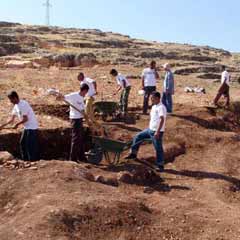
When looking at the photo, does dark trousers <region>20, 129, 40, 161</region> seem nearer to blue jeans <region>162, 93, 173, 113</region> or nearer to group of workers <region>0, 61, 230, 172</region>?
group of workers <region>0, 61, 230, 172</region>

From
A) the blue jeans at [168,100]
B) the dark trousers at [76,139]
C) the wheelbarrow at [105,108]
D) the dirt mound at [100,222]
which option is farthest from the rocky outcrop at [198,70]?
the dirt mound at [100,222]

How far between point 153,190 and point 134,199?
1542 millimetres

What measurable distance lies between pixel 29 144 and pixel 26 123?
0.43 m

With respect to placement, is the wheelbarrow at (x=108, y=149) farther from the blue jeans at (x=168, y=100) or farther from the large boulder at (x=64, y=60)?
the large boulder at (x=64, y=60)

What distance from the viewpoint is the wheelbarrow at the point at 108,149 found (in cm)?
1172

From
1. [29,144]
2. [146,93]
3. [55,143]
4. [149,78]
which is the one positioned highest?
[149,78]

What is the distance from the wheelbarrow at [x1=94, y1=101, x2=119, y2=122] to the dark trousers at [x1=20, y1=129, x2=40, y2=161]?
4003 millimetres

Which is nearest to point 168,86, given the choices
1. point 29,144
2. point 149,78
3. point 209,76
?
point 149,78

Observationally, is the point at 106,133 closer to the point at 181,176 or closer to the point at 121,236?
the point at 181,176

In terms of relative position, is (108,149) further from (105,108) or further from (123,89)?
(123,89)

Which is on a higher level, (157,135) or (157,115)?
(157,115)

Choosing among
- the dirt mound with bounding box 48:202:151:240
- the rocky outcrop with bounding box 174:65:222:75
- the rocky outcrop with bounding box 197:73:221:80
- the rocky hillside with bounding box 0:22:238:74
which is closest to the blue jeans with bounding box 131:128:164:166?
the dirt mound with bounding box 48:202:151:240

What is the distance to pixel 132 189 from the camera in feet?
35.2

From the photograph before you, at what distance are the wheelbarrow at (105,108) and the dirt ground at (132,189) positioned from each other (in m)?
0.37
